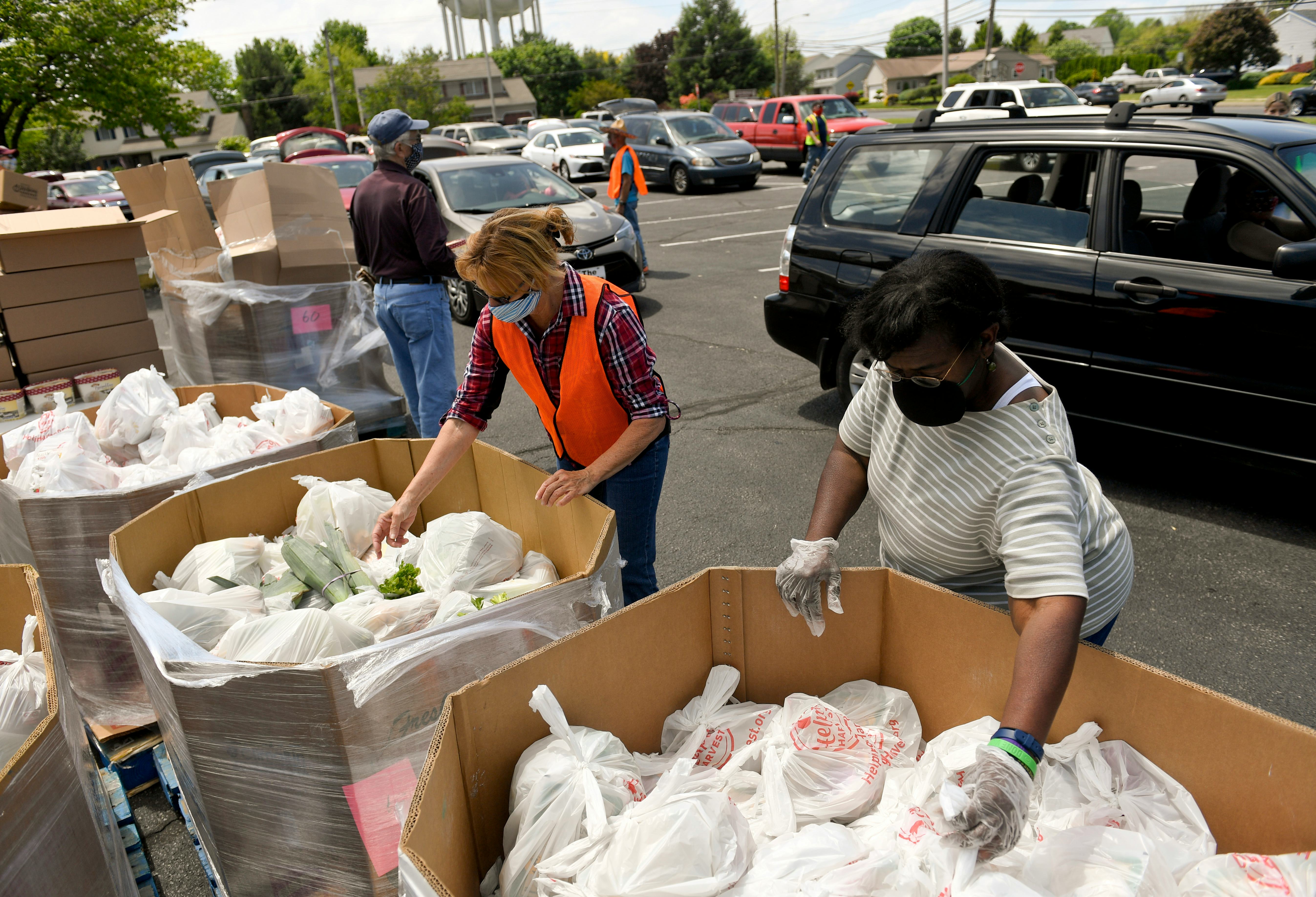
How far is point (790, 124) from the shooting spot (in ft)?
63.9

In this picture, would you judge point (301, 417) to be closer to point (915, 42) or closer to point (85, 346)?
point (85, 346)

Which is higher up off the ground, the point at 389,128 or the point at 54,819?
the point at 389,128

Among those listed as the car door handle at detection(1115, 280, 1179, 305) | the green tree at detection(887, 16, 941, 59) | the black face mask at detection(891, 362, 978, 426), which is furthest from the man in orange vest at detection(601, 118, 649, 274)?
the green tree at detection(887, 16, 941, 59)

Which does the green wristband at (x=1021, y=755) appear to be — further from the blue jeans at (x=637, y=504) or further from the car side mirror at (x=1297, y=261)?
the car side mirror at (x=1297, y=261)

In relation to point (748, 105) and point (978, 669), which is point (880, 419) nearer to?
point (978, 669)

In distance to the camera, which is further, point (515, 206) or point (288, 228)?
point (515, 206)

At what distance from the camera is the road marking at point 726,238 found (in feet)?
40.0

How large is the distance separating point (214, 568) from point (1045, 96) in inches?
670

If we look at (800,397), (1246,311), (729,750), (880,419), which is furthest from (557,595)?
(800,397)

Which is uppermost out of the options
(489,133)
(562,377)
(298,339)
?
(489,133)

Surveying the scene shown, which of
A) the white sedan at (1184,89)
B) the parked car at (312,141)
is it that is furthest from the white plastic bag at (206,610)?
the white sedan at (1184,89)

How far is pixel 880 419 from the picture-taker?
1879mm

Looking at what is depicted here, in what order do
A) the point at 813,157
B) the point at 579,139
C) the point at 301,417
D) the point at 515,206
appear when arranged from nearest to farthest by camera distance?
the point at 301,417
the point at 515,206
the point at 813,157
the point at 579,139

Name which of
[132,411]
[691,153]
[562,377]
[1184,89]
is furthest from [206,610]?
[1184,89]
